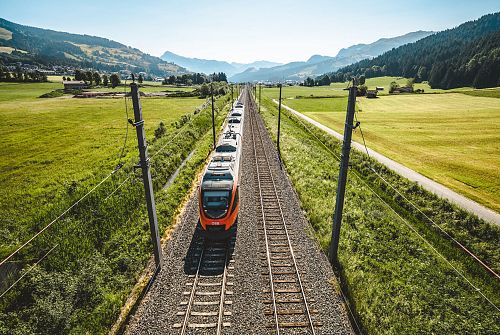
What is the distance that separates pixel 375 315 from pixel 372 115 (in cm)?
6783

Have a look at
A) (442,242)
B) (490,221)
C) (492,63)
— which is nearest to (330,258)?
(442,242)

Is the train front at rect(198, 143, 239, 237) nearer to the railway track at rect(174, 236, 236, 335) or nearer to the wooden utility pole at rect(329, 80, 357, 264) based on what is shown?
the railway track at rect(174, 236, 236, 335)

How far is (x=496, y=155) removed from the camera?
33438 millimetres

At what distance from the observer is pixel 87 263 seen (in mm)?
13250

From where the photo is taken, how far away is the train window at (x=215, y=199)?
48.4 ft

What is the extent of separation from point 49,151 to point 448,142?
192 ft

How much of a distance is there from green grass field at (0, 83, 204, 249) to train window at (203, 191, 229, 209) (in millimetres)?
13107

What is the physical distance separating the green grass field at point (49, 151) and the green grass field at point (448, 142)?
35854 mm

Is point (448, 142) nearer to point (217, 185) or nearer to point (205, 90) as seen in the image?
point (217, 185)

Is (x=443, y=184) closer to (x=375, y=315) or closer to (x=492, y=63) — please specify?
(x=375, y=315)

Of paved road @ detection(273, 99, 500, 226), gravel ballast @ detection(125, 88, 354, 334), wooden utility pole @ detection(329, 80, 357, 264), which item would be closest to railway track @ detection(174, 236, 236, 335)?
gravel ballast @ detection(125, 88, 354, 334)

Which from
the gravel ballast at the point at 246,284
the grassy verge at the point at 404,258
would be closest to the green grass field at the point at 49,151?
the gravel ballast at the point at 246,284

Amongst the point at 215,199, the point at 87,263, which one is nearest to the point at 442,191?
the point at 215,199

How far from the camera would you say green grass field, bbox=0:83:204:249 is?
22.6 meters
